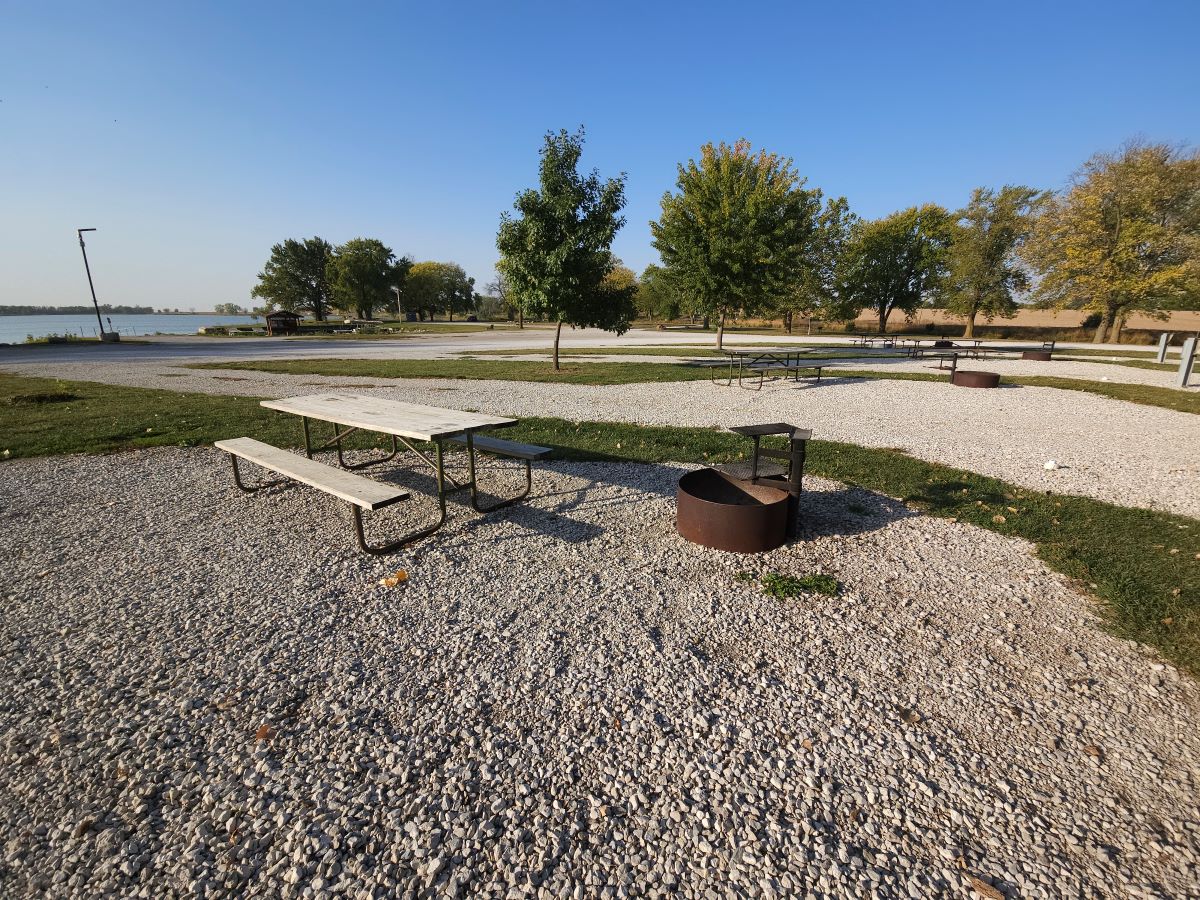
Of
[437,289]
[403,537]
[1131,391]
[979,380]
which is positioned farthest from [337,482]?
[437,289]

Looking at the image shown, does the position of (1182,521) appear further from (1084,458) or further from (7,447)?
(7,447)

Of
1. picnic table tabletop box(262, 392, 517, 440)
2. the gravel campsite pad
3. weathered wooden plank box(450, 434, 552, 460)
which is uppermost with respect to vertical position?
picnic table tabletop box(262, 392, 517, 440)

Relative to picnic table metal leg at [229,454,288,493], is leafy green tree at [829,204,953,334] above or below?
above

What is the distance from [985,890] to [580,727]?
5.35 ft

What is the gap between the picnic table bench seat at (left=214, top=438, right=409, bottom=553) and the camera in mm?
3863

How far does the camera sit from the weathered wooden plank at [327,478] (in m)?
3.85

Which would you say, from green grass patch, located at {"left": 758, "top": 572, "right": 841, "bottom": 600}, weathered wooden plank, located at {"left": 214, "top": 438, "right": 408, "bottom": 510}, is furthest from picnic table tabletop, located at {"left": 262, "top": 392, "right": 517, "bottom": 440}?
green grass patch, located at {"left": 758, "top": 572, "right": 841, "bottom": 600}

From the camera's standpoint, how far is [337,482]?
4.28 metres

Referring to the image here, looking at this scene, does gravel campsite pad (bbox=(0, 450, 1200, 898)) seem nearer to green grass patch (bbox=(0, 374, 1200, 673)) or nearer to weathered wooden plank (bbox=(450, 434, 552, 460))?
green grass patch (bbox=(0, 374, 1200, 673))

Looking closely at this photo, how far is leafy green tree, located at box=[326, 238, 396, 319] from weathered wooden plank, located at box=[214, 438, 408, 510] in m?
75.7

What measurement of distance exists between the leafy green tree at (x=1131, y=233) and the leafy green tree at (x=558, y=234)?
99.6ft

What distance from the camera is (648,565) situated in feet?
13.6

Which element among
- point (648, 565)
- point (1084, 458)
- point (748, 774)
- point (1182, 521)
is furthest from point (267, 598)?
point (1084, 458)

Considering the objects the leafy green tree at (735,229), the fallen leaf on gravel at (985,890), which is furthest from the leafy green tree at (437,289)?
the fallen leaf on gravel at (985,890)
